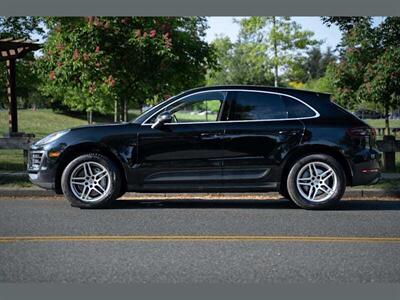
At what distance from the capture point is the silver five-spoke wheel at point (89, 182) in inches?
316

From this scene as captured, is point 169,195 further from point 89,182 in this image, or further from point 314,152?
point 314,152

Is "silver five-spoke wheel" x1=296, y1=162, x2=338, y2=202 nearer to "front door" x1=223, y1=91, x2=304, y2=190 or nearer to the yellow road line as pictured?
"front door" x1=223, y1=91, x2=304, y2=190

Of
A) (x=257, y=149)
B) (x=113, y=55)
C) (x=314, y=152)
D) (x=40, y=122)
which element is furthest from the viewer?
(x=40, y=122)

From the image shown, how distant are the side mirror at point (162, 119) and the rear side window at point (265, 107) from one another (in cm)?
92

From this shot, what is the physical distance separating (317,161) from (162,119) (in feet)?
7.66

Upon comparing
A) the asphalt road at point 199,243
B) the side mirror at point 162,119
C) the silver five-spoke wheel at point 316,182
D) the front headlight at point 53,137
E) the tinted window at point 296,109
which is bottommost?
the asphalt road at point 199,243

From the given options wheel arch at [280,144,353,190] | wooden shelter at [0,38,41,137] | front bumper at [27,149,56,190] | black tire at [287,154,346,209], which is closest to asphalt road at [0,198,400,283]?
black tire at [287,154,346,209]

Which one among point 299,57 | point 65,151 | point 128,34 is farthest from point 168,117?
point 299,57

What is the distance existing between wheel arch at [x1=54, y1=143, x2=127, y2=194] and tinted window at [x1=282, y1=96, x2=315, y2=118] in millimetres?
2608

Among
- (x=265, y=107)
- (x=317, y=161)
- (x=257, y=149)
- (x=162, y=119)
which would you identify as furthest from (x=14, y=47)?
(x=317, y=161)

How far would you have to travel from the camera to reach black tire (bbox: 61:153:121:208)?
797 centimetres

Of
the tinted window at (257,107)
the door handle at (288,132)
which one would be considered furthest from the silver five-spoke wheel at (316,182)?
the tinted window at (257,107)

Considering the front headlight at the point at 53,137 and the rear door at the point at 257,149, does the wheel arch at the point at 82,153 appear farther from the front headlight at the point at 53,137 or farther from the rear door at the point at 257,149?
the rear door at the point at 257,149

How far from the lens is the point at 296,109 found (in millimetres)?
8188
